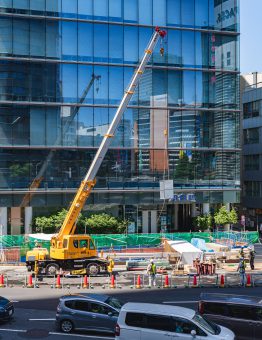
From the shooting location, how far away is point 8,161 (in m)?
53.2

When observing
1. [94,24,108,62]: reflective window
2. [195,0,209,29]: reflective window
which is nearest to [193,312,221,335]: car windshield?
[94,24,108,62]: reflective window

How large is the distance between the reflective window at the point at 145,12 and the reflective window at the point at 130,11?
0.54 m

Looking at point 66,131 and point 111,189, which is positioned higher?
point 66,131

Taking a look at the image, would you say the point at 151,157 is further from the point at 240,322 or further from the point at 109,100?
the point at 240,322

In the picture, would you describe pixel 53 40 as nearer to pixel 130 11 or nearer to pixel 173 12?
pixel 130 11

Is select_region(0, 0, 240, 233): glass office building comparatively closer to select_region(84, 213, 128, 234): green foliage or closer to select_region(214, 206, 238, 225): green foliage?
select_region(84, 213, 128, 234): green foliage

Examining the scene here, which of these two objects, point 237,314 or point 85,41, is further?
point 85,41

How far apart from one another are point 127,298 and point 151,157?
29.8 metres

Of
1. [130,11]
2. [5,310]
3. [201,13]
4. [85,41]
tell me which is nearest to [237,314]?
[5,310]

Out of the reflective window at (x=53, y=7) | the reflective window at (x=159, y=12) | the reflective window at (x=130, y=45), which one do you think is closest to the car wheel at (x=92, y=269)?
the reflective window at (x=130, y=45)

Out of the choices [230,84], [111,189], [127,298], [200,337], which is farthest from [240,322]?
[230,84]

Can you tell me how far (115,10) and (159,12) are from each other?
15.7 ft

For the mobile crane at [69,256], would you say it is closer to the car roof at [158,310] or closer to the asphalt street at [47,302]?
the asphalt street at [47,302]

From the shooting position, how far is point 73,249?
116 ft
